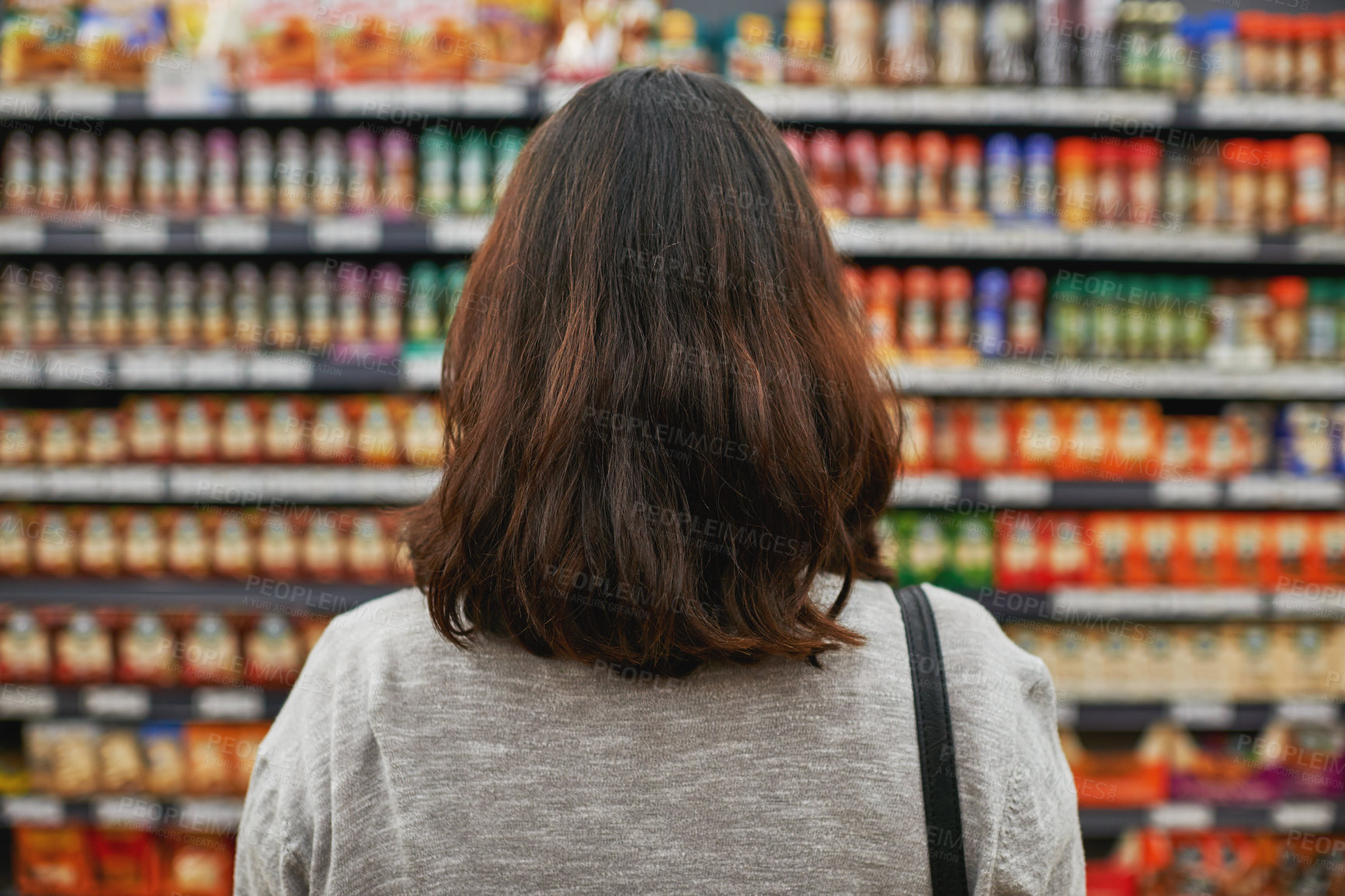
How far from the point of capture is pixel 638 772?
60 cm

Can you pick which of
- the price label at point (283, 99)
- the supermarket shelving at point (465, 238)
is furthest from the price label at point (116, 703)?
the price label at point (283, 99)

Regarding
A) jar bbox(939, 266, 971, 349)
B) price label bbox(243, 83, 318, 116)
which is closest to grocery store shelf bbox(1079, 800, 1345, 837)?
jar bbox(939, 266, 971, 349)

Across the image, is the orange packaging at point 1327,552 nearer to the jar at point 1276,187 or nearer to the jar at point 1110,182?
the jar at point 1276,187

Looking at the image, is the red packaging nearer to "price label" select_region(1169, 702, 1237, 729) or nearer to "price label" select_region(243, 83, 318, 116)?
"price label" select_region(243, 83, 318, 116)

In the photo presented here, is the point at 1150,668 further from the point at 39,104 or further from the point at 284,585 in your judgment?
the point at 39,104

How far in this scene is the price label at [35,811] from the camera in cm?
235

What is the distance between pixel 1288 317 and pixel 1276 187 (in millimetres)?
365

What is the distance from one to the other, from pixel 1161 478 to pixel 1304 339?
0.57 metres

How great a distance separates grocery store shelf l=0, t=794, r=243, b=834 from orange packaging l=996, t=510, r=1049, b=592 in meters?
2.25

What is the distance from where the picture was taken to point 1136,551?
242 centimetres

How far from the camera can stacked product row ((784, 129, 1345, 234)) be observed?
7.66 feet

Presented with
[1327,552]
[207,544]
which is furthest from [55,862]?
[1327,552]

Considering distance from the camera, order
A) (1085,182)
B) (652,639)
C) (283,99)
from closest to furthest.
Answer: (652,639) < (283,99) < (1085,182)

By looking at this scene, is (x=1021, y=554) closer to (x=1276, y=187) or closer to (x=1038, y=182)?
A: (x=1038, y=182)
